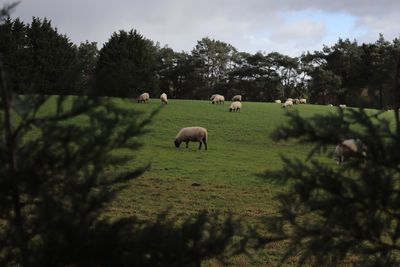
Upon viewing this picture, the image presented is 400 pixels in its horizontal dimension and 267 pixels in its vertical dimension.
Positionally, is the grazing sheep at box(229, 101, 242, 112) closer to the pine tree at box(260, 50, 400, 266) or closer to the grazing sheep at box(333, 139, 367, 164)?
the grazing sheep at box(333, 139, 367, 164)

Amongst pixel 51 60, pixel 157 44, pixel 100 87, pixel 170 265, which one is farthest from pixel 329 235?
pixel 157 44

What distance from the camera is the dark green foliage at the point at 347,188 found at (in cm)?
414

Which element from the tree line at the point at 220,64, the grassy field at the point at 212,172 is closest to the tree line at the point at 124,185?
the grassy field at the point at 212,172

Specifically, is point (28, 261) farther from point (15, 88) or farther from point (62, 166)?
point (15, 88)

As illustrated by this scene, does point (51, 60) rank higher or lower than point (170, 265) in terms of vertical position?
higher

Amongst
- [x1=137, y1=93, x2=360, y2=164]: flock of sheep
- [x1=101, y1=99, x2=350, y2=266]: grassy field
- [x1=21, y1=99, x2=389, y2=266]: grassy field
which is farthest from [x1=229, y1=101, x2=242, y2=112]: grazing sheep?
[x1=21, y1=99, x2=389, y2=266]: grassy field

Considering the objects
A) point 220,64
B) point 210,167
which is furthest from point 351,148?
point 220,64

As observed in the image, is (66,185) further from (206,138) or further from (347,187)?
(206,138)

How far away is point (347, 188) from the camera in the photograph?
13.9 feet

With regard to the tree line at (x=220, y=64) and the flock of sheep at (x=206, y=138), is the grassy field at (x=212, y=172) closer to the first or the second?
the flock of sheep at (x=206, y=138)

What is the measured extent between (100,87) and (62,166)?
61cm

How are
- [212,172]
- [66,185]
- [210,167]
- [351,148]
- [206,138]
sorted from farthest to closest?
[206,138] < [210,167] < [212,172] < [351,148] < [66,185]

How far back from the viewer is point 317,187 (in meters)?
4.27

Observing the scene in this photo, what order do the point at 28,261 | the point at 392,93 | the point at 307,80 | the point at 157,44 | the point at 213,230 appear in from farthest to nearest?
1. the point at 157,44
2. the point at 307,80
3. the point at 392,93
4. the point at 213,230
5. the point at 28,261
